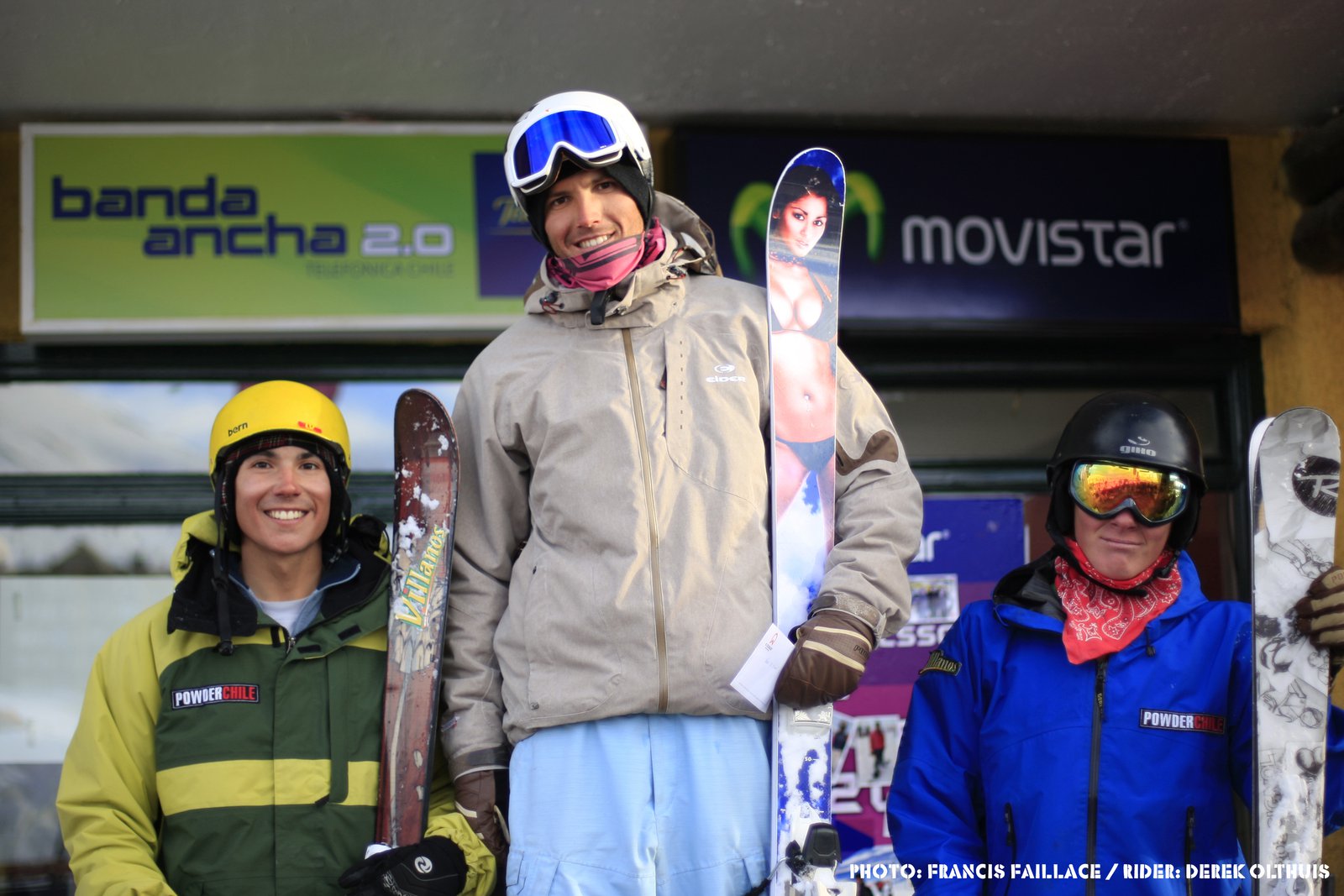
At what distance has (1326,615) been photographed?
2594 mm

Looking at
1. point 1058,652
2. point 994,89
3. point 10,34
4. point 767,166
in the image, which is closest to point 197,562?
point 1058,652

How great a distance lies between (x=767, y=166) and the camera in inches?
180

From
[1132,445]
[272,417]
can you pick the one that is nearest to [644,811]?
[272,417]

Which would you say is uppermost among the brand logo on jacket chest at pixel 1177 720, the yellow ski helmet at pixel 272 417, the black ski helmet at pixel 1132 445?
the yellow ski helmet at pixel 272 417

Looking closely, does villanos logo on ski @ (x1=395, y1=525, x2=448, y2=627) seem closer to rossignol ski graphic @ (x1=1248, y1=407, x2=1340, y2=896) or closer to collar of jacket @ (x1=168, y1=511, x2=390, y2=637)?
collar of jacket @ (x1=168, y1=511, x2=390, y2=637)

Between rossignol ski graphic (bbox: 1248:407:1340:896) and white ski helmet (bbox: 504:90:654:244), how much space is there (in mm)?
1372

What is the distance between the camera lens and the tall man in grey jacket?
7.97ft

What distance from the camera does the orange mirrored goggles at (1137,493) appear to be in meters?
2.78

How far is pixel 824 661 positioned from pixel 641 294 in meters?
0.81

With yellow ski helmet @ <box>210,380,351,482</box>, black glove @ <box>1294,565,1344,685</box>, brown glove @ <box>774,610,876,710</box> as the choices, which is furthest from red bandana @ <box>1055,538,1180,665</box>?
yellow ski helmet @ <box>210,380,351,482</box>

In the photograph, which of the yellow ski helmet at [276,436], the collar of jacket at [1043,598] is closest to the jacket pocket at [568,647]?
the yellow ski helmet at [276,436]

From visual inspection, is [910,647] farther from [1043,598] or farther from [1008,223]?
[1043,598]

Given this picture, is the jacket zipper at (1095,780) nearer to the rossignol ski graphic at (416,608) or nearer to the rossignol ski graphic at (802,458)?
the rossignol ski graphic at (802,458)

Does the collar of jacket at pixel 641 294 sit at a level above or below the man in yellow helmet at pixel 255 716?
above
